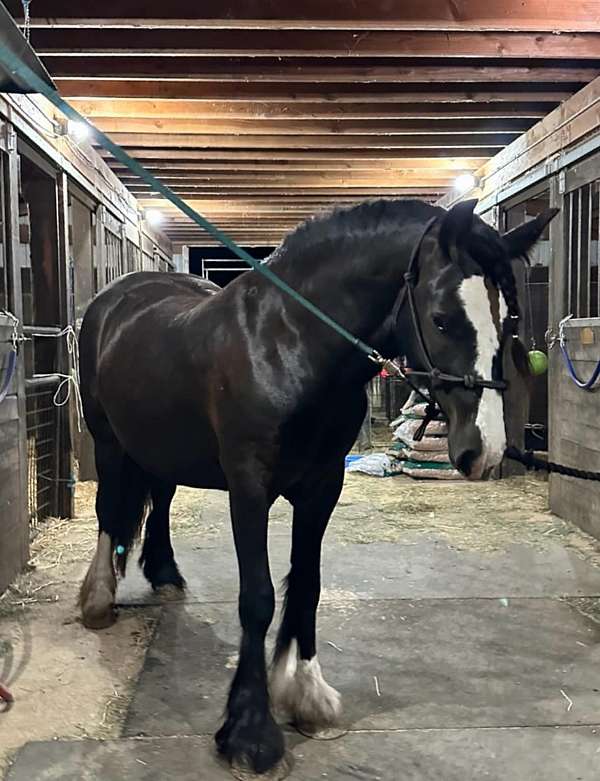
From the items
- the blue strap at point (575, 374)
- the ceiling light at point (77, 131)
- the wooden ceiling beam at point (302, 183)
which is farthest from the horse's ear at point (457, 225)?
the wooden ceiling beam at point (302, 183)

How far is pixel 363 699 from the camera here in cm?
204

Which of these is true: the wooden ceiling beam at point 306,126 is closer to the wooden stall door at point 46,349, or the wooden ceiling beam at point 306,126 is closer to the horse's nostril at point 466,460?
the wooden stall door at point 46,349

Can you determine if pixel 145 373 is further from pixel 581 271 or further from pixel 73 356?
pixel 581 271

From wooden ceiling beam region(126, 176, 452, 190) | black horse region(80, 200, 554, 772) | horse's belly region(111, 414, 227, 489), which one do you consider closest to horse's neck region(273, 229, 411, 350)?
black horse region(80, 200, 554, 772)

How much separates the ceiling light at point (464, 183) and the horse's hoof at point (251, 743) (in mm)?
5116

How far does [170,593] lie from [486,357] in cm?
188

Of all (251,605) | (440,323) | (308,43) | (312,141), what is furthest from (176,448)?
(312,141)

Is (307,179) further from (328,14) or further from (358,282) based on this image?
(358,282)

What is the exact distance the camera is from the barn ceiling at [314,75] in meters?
3.10

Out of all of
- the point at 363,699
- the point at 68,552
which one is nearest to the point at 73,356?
the point at 68,552

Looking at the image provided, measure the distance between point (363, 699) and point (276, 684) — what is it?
0.27 meters

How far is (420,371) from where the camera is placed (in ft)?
5.38

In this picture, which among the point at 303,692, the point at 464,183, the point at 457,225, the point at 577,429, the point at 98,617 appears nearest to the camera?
the point at 457,225

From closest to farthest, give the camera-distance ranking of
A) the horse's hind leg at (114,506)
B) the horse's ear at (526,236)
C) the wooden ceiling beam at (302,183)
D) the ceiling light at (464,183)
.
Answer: the horse's ear at (526,236), the horse's hind leg at (114,506), the ceiling light at (464,183), the wooden ceiling beam at (302,183)
